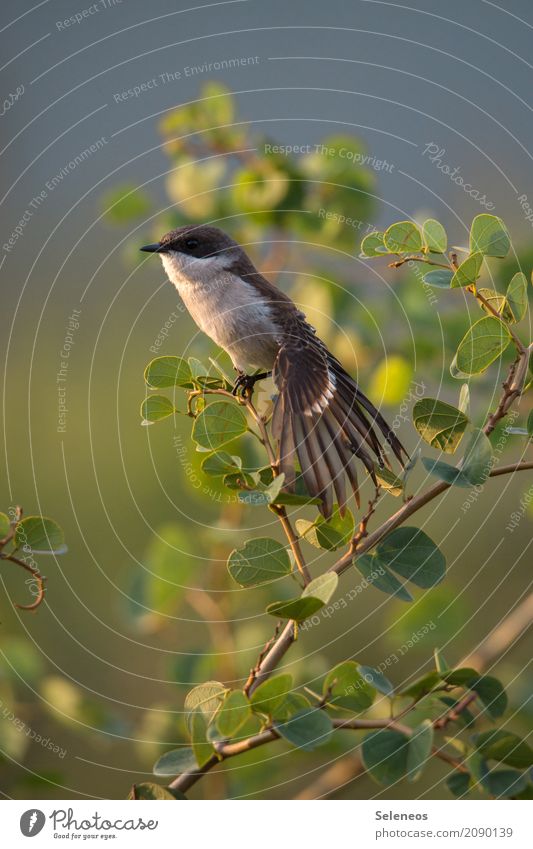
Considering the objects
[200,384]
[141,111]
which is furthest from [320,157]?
[141,111]

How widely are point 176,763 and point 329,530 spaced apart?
0.30 metres

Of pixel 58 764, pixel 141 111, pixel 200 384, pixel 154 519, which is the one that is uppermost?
pixel 141 111

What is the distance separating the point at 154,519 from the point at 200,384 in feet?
4.59

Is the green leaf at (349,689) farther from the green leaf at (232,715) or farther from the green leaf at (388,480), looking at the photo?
the green leaf at (388,480)

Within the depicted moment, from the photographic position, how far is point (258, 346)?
1615mm

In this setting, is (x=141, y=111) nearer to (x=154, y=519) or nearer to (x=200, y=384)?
(x=154, y=519)

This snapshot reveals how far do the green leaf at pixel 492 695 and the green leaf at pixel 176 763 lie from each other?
1.01 feet

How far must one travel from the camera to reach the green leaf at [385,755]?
0.97 metres

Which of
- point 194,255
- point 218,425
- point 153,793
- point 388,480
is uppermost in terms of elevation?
point 194,255

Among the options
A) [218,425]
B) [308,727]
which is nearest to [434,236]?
[218,425]

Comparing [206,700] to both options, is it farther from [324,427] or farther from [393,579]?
[324,427]

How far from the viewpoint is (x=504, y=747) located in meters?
0.99

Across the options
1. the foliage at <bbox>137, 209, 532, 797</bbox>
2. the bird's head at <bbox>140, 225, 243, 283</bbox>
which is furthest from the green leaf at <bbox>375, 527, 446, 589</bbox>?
the bird's head at <bbox>140, 225, 243, 283</bbox>

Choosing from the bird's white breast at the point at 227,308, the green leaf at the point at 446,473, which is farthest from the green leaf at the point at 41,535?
the bird's white breast at the point at 227,308
